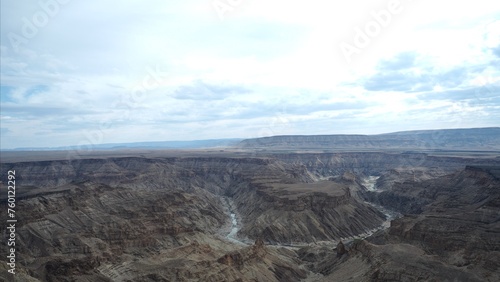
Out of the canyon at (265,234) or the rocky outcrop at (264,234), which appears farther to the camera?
the rocky outcrop at (264,234)

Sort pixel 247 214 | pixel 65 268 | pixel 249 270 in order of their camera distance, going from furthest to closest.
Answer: pixel 247 214 < pixel 249 270 < pixel 65 268

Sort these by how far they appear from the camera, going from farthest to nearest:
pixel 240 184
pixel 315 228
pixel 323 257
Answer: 1. pixel 240 184
2. pixel 315 228
3. pixel 323 257

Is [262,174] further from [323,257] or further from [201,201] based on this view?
[323,257]

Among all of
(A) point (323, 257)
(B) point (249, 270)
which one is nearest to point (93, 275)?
Result: (B) point (249, 270)

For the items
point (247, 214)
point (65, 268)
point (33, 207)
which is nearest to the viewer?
point (65, 268)

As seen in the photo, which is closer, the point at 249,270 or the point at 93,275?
the point at 93,275

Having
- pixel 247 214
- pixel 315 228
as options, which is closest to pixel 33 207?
pixel 247 214

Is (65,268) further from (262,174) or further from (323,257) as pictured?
(262,174)

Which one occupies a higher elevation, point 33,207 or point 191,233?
point 33,207

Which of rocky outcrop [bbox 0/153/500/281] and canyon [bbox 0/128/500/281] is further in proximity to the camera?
rocky outcrop [bbox 0/153/500/281]
